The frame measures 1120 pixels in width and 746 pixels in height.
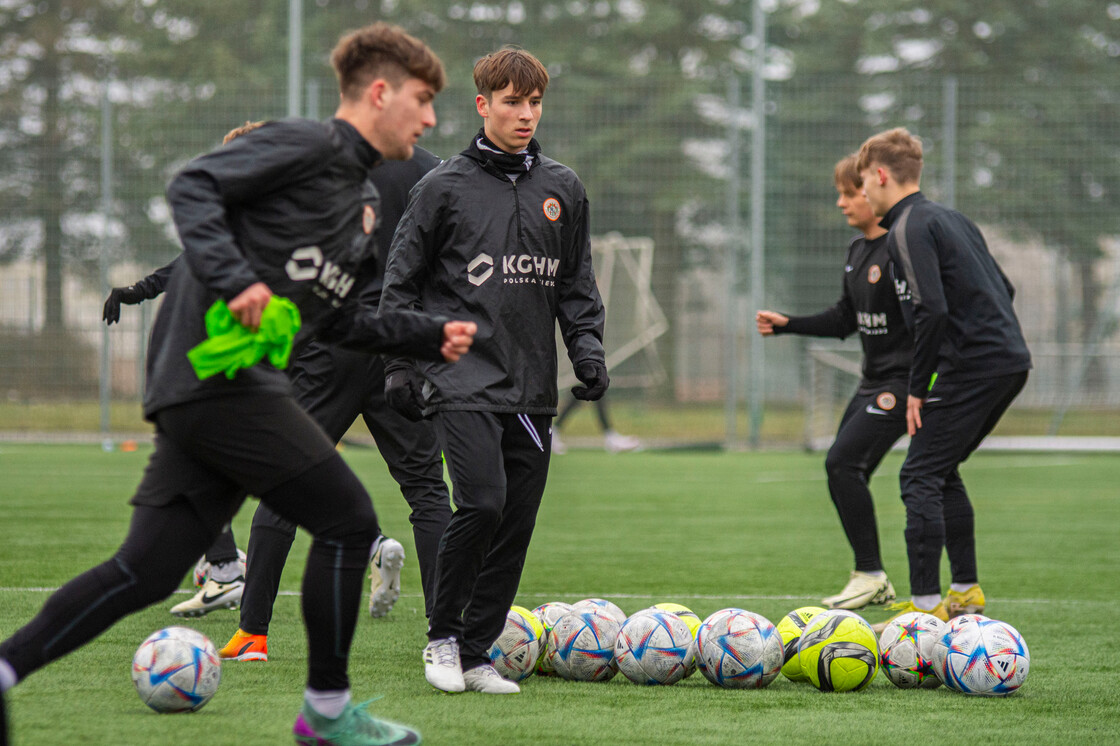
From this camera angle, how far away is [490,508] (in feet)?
14.4

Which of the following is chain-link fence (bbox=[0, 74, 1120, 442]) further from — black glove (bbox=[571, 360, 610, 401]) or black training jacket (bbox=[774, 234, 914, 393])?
black glove (bbox=[571, 360, 610, 401])

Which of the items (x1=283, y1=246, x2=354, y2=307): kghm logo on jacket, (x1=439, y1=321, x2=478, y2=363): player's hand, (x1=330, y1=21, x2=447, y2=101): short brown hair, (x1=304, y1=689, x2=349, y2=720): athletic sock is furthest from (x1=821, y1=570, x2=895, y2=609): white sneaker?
(x1=330, y1=21, x2=447, y2=101): short brown hair

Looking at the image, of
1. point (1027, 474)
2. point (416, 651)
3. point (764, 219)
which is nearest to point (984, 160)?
point (764, 219)

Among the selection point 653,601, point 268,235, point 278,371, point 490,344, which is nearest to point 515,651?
point 490,344

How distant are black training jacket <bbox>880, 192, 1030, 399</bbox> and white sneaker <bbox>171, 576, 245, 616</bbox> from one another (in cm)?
308

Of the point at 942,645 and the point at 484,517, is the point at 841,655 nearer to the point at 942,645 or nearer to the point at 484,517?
the point at 942,645

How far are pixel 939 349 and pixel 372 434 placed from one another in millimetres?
2454

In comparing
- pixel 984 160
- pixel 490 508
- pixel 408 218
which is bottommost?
pixel 490 508

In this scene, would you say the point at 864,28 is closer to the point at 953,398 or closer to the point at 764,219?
the point at 764,219

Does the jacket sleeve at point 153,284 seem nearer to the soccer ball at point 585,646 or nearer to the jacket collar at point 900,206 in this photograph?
the soccer ball at point 585,646

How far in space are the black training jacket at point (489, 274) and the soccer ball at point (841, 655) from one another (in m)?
1.18

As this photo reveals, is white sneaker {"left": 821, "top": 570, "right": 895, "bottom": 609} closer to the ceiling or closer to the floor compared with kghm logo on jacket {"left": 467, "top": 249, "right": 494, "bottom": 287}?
closer to the floor

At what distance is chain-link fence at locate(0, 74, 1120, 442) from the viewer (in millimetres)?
19141

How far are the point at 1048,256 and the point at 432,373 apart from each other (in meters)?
16.5
